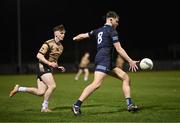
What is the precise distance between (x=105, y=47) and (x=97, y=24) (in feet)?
168

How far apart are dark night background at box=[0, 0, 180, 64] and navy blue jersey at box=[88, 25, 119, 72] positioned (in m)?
43.8

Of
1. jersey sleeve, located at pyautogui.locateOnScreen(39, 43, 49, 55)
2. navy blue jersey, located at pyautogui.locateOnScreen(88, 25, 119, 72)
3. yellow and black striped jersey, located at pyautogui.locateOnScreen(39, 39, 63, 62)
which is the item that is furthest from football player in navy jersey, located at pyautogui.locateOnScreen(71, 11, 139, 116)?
jersey sleeve, located at pyautogui.locateOnScreen(39, 43, 49, 55)

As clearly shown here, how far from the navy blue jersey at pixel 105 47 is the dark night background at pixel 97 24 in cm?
4376

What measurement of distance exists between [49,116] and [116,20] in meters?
3.08

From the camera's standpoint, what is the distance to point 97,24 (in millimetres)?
63125

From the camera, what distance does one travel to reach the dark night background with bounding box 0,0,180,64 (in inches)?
2303

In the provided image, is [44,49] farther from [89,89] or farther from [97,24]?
[97,24]

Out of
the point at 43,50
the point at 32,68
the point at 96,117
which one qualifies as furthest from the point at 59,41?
the point at 32,68

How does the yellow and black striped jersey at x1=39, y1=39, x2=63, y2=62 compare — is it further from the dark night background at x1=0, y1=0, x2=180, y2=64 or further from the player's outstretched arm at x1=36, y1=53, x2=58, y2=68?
the dark night background at x1=0, y1=0, x2=180, y2=64

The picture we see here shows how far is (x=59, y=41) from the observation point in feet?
42.5

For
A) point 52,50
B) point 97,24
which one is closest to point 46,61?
point 52,50

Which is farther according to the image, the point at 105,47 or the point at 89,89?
the point at 105,47

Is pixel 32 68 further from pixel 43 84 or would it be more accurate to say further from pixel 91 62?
Answer: pixel 43 84

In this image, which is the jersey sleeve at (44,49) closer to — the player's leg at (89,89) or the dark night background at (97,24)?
the player's leg at (89,89)
